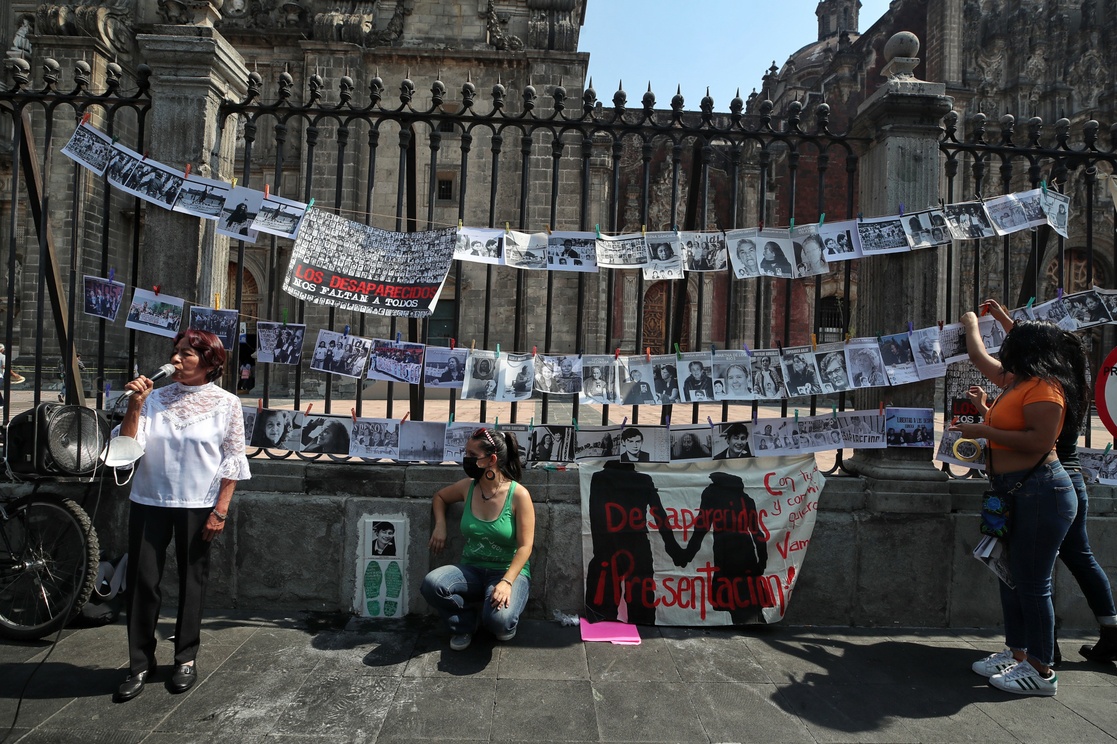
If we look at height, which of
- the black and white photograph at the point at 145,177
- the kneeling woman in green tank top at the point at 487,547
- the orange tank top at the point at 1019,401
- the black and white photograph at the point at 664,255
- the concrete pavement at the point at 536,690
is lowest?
the concrete pavement at the point at 536,690

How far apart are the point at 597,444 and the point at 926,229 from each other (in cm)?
268

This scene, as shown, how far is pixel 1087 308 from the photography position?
4.67m

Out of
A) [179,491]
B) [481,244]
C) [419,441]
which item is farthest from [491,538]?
[481,244]

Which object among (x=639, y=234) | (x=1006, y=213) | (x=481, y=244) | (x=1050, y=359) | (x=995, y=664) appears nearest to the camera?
(x=1050, y=359)

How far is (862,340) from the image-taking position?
15.0 ft

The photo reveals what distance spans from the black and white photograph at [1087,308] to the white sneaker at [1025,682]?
2.43m

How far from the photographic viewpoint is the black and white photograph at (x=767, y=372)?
14.8 ft

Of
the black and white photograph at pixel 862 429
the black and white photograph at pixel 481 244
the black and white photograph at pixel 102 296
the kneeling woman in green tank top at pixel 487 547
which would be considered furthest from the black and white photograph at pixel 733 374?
the black and white photograph at pixel 102 296

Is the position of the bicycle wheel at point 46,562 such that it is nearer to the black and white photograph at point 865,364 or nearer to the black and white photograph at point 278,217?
the black and white photograph at point 278,217

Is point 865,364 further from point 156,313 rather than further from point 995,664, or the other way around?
point 156,313

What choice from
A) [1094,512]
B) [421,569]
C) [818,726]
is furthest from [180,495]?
[1094,512]

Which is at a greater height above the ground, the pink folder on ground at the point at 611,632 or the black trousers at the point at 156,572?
the black trousers at the point at 156,572

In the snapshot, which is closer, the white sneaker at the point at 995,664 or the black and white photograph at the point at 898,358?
the white sneaker at the point at 995,664

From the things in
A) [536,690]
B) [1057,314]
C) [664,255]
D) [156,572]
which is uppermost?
[664,255]
